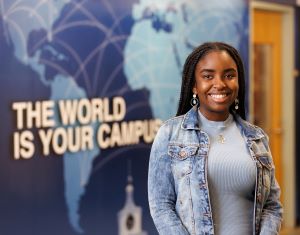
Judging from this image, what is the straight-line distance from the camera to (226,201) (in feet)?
6.14

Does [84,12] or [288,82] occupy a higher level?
[84,12]

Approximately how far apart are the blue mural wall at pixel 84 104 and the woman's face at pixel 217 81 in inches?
66.0

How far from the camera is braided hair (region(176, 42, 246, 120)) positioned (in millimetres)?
1956

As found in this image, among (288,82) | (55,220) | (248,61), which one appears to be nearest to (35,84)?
(55,220)

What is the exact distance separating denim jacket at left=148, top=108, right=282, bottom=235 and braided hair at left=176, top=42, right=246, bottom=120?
11cm

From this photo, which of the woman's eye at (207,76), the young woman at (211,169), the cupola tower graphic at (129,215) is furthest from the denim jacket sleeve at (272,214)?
the cupola tower graphic at (129,215)

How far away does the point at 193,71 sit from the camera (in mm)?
1967

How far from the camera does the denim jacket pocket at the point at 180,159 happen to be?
6.19 ft

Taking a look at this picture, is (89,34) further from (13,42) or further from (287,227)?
(287,227)

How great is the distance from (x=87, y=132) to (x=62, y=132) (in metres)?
0.20

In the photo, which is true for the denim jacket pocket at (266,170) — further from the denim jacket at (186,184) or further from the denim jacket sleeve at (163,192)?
the denim jacket sleeve at (163,192)

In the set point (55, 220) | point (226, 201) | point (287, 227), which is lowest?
point (287, 227)

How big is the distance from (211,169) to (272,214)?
280 millimetres

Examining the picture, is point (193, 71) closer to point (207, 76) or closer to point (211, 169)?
point (207, 76)
